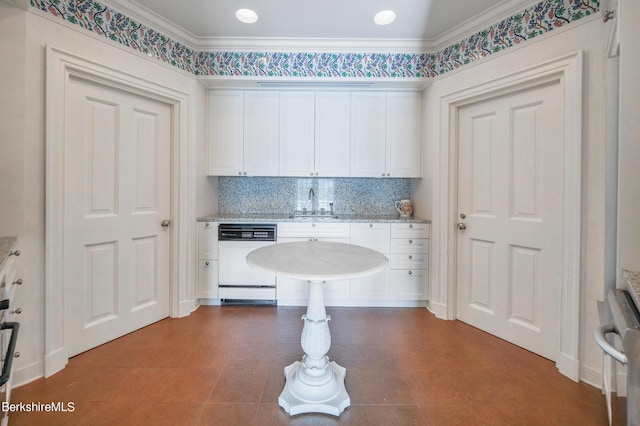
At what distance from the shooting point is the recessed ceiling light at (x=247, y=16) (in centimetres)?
225

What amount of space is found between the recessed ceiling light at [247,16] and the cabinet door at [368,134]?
1194 mm

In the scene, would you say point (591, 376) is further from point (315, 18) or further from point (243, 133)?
point (243, 133)

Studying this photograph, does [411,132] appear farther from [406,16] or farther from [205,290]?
[205,290]

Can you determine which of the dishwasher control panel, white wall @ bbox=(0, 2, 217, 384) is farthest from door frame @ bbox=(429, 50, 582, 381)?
white wall @ bbox=(0, 2, 217, 384)

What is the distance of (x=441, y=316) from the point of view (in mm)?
2580

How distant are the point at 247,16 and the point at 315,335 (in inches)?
102

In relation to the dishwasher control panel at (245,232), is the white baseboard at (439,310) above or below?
below

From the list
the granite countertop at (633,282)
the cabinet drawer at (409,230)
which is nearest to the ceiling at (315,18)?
the cabinet drawer at (409,230)

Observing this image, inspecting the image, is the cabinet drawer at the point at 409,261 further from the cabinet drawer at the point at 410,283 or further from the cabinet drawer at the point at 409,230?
the cabinet drawer at the point at 409,230

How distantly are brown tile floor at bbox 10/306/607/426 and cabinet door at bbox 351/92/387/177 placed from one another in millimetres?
1637

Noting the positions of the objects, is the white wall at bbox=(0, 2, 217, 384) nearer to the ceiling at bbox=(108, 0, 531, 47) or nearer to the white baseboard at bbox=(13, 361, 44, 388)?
the white baseboard at bbox=(13, 361, 44, 388)

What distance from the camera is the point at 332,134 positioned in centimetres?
300

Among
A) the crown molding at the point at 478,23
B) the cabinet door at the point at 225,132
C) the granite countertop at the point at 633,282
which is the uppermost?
the crown molding at the point at 478,23

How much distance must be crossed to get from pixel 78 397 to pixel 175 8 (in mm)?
2837
